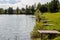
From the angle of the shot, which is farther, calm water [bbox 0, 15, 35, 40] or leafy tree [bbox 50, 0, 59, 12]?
leafy tree [bbox 50, 0, 59, 12]

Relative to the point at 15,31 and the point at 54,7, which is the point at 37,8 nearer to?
the point at 54,7

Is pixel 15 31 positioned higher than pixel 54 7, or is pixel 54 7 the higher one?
pixel 15 31

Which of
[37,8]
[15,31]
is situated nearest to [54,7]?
[37,8]

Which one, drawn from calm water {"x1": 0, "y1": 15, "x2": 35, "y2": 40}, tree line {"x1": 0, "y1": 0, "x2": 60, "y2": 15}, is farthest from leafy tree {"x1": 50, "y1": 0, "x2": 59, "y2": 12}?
calm water {"x1": 0, "y1": 15, "x2": 35, "y2": 40}

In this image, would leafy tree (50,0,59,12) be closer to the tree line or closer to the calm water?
the tree line

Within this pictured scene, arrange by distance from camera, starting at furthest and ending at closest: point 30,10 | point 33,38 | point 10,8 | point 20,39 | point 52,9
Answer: point 10,8 < point 30,10 < point 52,9 < point 20,39 < point 33,38

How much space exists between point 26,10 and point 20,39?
132788mm

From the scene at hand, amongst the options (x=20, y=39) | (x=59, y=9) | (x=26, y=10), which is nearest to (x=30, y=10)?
(x=26, y=10)

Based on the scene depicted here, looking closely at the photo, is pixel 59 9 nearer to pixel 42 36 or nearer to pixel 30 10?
pixel 30 10

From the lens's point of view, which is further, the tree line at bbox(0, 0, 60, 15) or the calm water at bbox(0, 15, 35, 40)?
the tree line at bbox(0, 0, 60, 15)

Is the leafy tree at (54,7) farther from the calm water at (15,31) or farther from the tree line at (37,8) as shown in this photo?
the calm water at (15,31)

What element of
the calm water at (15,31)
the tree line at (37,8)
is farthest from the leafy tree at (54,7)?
the calm water at (15,31)

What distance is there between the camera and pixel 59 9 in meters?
95.1

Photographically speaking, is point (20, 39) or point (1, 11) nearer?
point (20, 39)
